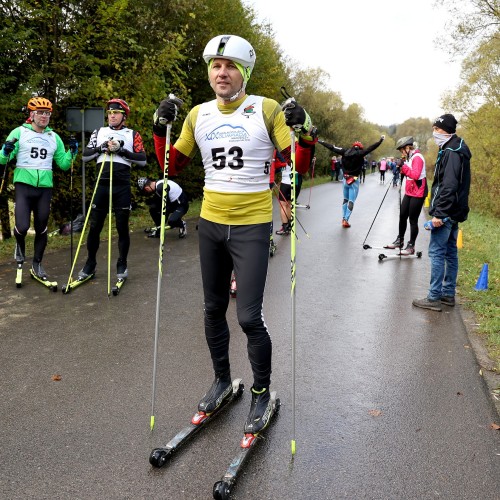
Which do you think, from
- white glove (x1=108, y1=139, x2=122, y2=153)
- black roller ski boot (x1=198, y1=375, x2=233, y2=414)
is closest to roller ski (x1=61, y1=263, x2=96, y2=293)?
white glove (x1=108, y1=139, x2=122, y2=153)

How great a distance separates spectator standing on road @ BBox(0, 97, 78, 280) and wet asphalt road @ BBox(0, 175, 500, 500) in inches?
39.0

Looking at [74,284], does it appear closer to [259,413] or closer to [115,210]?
[115,210]

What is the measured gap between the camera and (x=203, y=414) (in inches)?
138

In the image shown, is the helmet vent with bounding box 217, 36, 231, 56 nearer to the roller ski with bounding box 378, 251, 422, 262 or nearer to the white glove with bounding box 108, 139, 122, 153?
the white glove with bounding box 108, 139, 122, 153

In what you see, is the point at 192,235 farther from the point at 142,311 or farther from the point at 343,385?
the point at 343,385

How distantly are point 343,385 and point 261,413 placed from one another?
1.11 metres

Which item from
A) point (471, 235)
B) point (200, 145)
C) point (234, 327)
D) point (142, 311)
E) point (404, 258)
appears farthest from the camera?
point (471, 235)

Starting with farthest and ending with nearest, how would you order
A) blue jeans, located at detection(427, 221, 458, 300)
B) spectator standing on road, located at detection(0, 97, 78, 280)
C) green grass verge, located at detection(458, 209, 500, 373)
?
1. spectator standing on road, located at detection(0, 97, 78, 280)
2. blue jeans, located at detection(427, 221, 458, 300)
3. green grass verge, located at detection(458, 209, 500, 373)

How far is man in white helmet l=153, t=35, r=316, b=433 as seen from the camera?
3.20 m

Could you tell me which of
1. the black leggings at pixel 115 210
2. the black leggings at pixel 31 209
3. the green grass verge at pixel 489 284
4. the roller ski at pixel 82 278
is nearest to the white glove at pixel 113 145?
the black leggings at pixel 115 210

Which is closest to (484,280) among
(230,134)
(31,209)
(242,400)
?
(242,400)

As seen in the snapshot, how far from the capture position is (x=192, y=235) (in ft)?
38.4

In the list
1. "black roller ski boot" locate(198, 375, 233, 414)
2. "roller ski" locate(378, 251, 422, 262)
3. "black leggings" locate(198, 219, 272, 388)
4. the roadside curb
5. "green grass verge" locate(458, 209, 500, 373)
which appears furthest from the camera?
"roller ski" locate(378, 251, 422, 262)

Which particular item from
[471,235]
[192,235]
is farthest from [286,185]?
[471,235]
